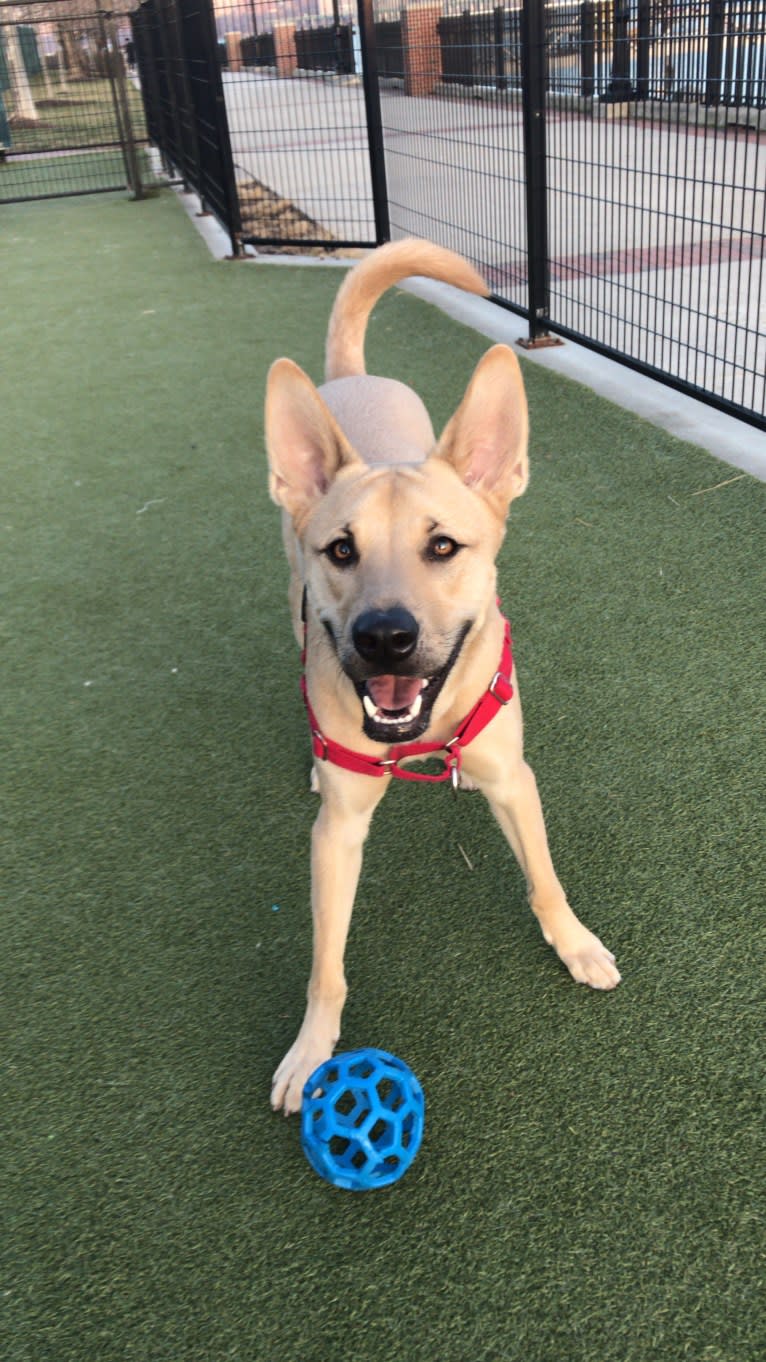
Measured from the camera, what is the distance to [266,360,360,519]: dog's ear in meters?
2.03

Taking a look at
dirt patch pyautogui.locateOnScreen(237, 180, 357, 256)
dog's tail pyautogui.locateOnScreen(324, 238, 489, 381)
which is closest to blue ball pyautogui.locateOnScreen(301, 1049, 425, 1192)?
dog's tail pyautogui.locateOnScreen(324, 238, 489, 381)

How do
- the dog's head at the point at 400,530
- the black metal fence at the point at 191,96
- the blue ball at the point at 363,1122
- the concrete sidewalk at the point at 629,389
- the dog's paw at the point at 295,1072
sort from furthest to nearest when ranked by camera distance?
the black metal fence at the point at 191,96
the concrete sidewalk at the point at 629,389
the dog's paw at the point at 295,1072
the dog's head at the point at 400,530
the blue ball at the point at 363,1122

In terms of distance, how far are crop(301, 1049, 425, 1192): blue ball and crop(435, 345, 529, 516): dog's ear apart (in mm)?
1083

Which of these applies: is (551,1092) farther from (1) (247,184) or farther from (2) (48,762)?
(1) (247,184)

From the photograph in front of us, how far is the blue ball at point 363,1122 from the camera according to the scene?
172 centimetres

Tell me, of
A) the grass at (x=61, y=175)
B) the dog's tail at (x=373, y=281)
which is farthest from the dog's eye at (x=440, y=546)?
the grass at (x=61, y=175)

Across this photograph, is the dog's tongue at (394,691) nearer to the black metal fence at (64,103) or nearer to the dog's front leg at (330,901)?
the dog's front leg at (330,901)

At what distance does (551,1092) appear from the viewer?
1.89 metres

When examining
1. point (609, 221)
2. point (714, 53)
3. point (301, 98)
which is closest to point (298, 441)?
point (714, 53)

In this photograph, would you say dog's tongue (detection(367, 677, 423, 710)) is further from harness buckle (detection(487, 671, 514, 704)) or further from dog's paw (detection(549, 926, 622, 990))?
dog's paw (detection(549, 926, 622, 990))

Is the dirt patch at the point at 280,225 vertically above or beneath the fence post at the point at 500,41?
beneath

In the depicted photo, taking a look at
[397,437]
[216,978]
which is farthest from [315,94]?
[216,978]

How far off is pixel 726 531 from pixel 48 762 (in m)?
2.39

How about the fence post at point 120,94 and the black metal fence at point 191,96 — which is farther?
the fence post at point 120,94
